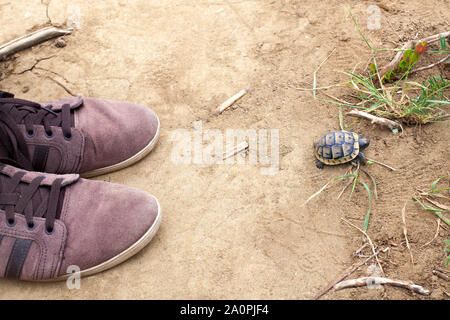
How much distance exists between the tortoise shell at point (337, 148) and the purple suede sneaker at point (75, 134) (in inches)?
36.8

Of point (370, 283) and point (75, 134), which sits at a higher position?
point (75, 134)

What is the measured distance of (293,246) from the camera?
1802 mm

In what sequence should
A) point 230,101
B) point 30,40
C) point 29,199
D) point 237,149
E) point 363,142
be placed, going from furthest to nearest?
point 30,40 < point 230,101 < point 237,149 < point 363,142 < point 29,199

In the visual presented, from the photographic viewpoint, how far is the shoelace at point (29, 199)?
1.71 m

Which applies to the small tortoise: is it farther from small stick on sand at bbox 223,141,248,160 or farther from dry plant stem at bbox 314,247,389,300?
dry plant stem at bbox 314,247,389,300

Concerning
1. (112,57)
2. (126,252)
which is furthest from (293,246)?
(112,57)

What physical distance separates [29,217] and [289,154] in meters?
1.35

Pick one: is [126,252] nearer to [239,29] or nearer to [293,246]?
[293,246]

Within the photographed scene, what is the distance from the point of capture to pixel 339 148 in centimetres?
197

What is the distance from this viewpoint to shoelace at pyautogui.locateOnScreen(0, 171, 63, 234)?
171 cm

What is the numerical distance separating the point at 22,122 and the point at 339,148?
163 centimetres

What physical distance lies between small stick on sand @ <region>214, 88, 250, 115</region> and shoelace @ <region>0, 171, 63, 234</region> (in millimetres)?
1018

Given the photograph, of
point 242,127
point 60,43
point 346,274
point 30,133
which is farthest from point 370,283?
point 60,43

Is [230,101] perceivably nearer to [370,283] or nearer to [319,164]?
[319,164]
